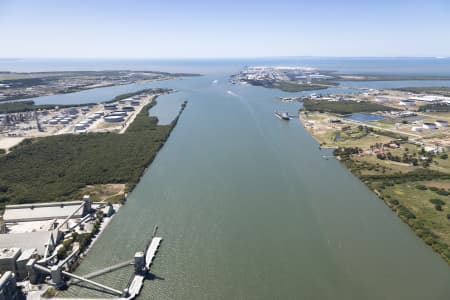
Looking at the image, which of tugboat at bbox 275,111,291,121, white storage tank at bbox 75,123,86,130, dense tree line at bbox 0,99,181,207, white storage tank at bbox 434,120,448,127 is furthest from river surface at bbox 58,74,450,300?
white storage tank at bbox 434,120,448,127

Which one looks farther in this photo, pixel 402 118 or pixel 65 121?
pixel 402 118

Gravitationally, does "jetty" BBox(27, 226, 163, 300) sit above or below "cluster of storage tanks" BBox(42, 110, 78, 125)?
below

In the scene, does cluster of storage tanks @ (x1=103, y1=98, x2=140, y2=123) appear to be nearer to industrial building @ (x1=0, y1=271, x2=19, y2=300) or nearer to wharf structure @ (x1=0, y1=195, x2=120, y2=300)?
wharf structure @ (x1=0, y1=195, x2=120, y2=300)

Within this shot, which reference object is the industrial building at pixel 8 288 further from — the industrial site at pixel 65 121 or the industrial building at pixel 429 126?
the industrial building at pixel 429 126

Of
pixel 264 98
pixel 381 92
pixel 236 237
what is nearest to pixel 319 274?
pixel 236 237

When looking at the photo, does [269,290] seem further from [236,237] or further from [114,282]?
[114,282]

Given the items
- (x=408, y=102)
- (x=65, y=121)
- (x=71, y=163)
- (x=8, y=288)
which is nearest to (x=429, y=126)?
(x=408, y=102)

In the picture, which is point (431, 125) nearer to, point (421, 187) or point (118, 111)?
point (421, 187)
